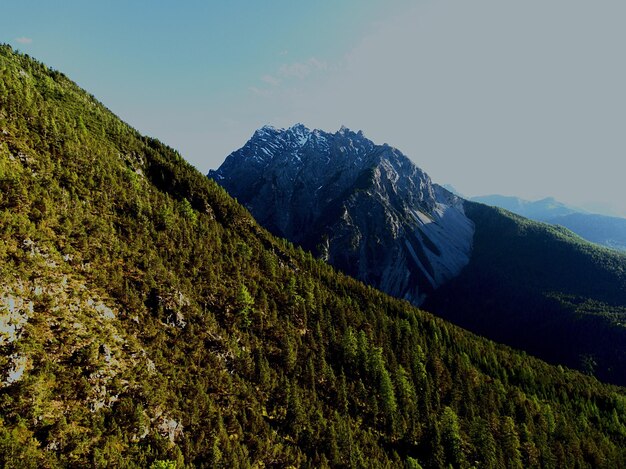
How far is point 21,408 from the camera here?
4303 centimetres

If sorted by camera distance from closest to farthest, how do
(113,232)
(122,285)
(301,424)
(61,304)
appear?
(61,304)
(122,285)
(301,424)
(113,232)

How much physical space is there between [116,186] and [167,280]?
36.4 metres

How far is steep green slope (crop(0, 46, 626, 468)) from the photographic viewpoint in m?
51.2

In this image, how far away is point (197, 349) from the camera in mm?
77000

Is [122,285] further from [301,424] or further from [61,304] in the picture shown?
[301,424]

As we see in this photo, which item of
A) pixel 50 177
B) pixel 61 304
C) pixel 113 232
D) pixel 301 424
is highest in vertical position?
pixel 50 177

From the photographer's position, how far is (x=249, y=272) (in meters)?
121

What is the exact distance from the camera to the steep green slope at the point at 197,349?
51250 mm

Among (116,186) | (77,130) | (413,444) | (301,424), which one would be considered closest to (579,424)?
(413,444)

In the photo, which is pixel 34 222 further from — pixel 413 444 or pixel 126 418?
pixel 413 444

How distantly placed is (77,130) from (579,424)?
196630 millimetres

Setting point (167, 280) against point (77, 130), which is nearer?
point (167, 280)

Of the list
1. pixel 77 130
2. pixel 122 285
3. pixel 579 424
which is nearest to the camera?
pixel 122 285

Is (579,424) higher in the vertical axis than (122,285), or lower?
lower
